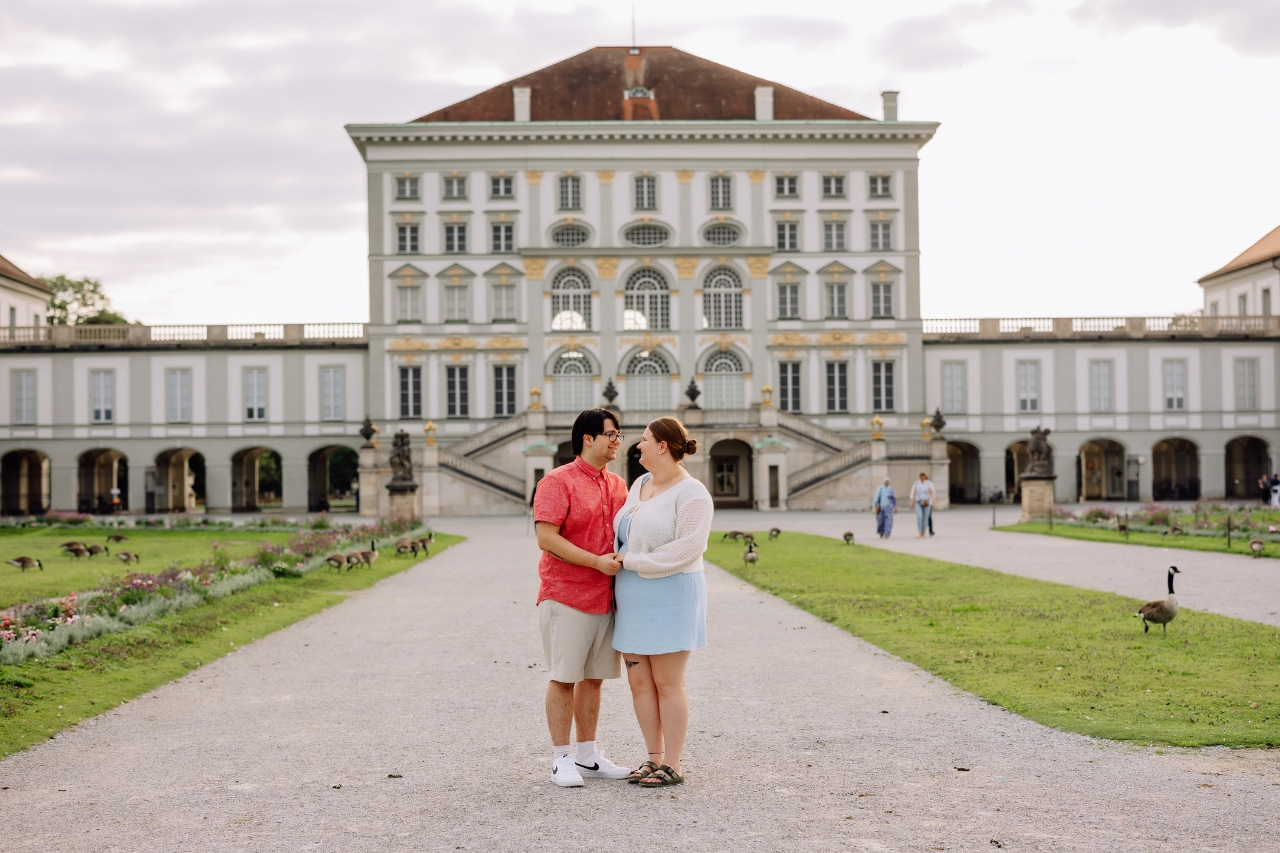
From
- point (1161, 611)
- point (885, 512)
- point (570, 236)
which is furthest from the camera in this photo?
point (570, 236)

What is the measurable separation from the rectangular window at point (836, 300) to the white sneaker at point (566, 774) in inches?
1936

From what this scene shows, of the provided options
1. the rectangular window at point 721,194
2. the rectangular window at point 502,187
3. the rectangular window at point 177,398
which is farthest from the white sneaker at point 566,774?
the rectangular window at point 177,398

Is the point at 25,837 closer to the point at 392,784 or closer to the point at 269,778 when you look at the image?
the point at 269,778

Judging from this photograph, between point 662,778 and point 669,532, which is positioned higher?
point 669,532

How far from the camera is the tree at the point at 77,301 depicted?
76350 mm

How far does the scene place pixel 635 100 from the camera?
56062 millimetres

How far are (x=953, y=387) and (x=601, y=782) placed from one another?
5102cm

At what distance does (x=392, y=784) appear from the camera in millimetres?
6504

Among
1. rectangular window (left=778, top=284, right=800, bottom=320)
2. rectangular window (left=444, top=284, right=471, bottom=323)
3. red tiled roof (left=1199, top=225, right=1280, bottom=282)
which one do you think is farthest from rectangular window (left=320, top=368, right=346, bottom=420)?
red tiled roof (left=1199, top=225, right=1280, bottom=282)

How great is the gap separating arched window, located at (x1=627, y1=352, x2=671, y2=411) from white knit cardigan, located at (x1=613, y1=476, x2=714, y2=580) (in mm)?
46758

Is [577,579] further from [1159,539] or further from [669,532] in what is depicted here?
[1159,539]

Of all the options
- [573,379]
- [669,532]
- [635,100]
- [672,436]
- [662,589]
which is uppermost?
[635,100]

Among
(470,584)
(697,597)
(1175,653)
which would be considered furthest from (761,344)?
(697,597)

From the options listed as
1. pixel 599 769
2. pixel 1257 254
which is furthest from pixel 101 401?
pixel 1257 254
